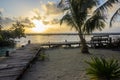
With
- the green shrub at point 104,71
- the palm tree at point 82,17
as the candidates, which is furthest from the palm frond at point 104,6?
the green shrub at point 104,71

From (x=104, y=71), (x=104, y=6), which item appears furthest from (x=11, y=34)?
(x=104, y=71)

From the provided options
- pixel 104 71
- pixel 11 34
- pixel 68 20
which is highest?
pixel 11 34

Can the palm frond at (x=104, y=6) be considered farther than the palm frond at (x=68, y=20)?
No

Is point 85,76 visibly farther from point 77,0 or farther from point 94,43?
point 94,43

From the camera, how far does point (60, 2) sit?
2220 centimetres

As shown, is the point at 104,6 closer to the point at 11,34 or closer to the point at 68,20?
the point at 68,20

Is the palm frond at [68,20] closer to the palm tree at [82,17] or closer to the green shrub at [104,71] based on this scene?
the palm tree at [82,17]

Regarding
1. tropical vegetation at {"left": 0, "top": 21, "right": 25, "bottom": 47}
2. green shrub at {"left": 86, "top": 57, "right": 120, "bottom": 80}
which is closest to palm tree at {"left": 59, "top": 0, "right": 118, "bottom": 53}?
green shrub at {"left": 86, "top": 57, "right": 120, "bottom": 80}

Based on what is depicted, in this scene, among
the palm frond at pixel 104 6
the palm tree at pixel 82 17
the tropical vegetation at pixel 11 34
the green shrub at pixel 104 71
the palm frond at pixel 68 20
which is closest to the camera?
the green shrub at pixel 104 71

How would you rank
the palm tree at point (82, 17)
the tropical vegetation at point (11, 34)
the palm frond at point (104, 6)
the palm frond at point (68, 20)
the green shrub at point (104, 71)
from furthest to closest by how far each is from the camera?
the tropical vegetation at point (11, 34) → the palm frond at point (68, 20) → the palm tree at point (82, 17) → the palm frond at point (104, 6) → the green shrub at point (104, 71)

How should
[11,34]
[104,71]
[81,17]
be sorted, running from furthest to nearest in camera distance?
[11,34] < [81,17] < [104,71]

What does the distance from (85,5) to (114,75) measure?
11.3m

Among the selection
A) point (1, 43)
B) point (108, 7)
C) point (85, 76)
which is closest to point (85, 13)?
point (108, 7)

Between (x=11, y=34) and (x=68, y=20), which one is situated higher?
(x=11, y=34)
